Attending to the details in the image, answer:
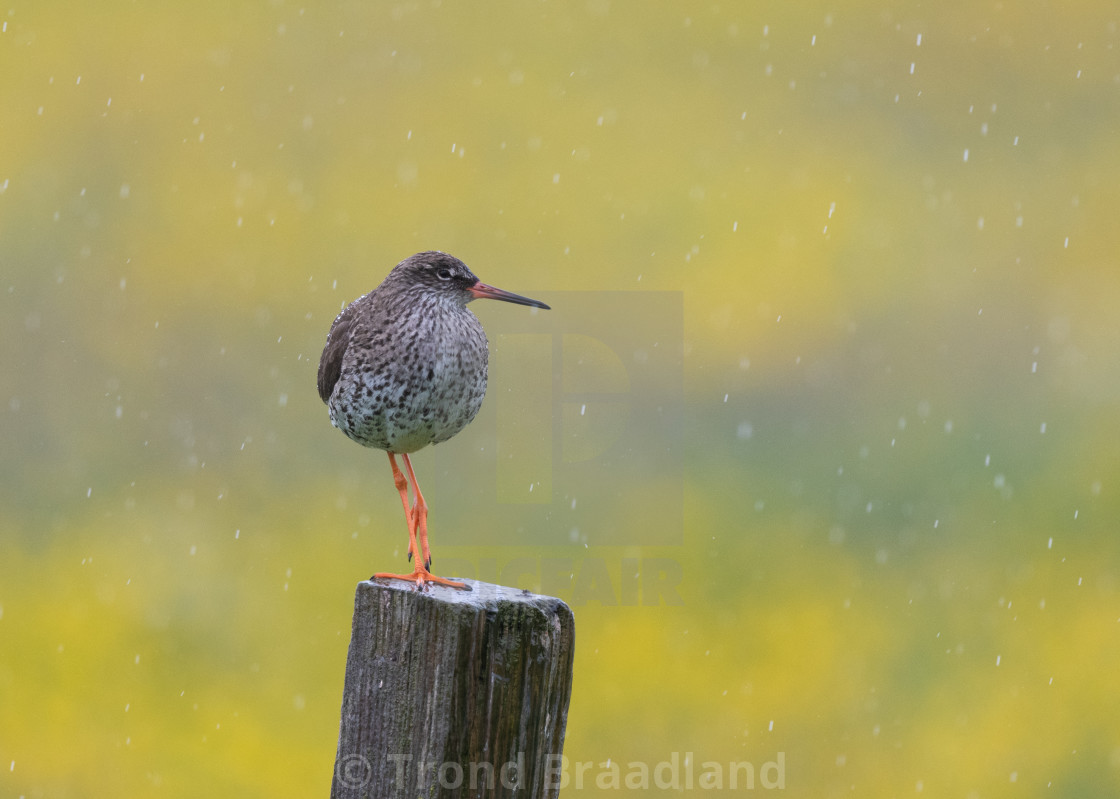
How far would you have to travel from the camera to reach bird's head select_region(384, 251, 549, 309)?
558 centimetres

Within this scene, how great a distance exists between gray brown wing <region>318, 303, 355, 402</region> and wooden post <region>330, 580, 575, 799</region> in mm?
2130

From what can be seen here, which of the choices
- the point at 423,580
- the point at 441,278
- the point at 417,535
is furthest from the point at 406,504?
the point at 423,580

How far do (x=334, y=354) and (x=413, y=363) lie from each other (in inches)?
26.5

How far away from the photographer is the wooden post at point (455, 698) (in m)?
3.45

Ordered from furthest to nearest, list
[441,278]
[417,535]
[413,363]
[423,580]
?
[441,278], [417,535], [413,363], [423,580]

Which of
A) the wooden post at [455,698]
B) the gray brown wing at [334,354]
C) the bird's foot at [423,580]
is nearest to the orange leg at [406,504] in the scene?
the bird's foot at [423,580]

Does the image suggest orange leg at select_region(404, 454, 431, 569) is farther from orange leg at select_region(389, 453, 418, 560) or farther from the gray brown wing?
the gray brown wing

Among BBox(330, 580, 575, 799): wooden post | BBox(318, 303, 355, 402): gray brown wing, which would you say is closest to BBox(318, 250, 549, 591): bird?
BBox(318, 303, 355, 402): gray brown wing

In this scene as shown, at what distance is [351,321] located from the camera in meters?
5.64

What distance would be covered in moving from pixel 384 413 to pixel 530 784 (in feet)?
6.99

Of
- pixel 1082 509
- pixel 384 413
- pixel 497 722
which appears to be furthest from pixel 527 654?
pixel 1082 509

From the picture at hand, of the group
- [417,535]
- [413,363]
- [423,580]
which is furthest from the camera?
[417,535]

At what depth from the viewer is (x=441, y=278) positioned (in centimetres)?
563

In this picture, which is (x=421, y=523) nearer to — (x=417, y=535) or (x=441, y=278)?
(x=417, y=535)
